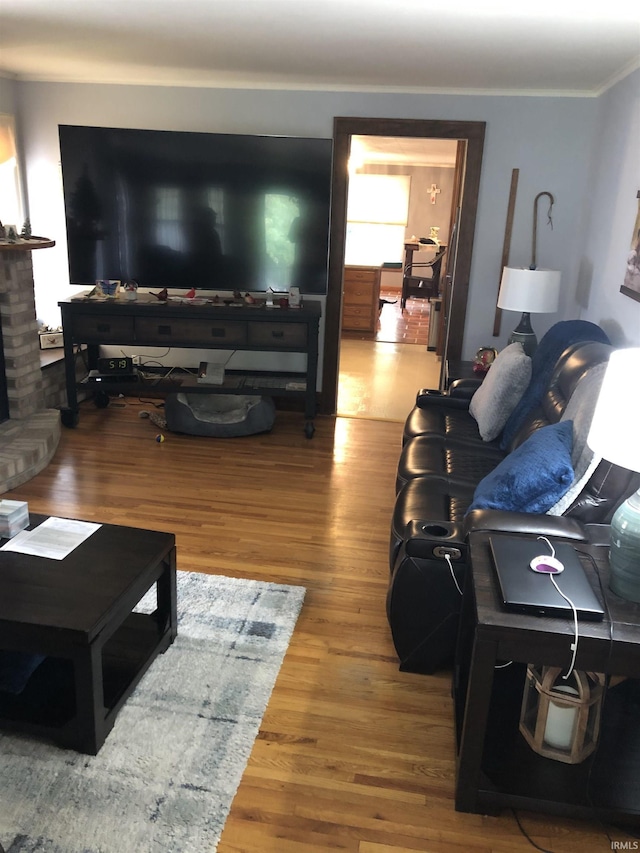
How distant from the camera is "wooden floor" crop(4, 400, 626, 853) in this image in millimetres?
1740

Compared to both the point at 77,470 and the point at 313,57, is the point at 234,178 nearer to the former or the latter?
the point at 313,57

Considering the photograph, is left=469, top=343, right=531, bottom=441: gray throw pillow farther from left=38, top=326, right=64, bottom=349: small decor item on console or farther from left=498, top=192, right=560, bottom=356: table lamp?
left=38, top=326, right=64, bottom=349: small decor item on console

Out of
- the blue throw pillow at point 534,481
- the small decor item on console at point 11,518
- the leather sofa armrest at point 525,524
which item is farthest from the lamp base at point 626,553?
the small decor item on console at point 11,518

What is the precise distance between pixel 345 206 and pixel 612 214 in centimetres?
171

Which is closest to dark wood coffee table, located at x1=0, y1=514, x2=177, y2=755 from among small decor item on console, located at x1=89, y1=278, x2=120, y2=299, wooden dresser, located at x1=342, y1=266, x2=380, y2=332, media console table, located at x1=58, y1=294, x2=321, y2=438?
media console table, located at x1=58, y1=294, x2=321, y2=438

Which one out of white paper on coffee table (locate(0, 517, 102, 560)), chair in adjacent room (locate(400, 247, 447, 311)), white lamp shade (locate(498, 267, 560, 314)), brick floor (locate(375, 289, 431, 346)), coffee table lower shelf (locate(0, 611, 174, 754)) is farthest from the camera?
chair in adjacent room (locate(400, 247, 447, 311))

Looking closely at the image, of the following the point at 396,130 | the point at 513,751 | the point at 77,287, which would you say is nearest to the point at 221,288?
the point at 77,287

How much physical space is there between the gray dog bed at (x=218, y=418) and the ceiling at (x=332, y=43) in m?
1.98

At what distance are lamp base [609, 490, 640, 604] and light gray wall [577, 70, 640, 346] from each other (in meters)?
1.50

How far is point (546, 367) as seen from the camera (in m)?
3.32

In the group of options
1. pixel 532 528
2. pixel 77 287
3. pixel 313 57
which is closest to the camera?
pixel 532 528

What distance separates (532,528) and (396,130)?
129 inches

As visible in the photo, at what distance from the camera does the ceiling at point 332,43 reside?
105 inches

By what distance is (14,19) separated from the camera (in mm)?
3096
